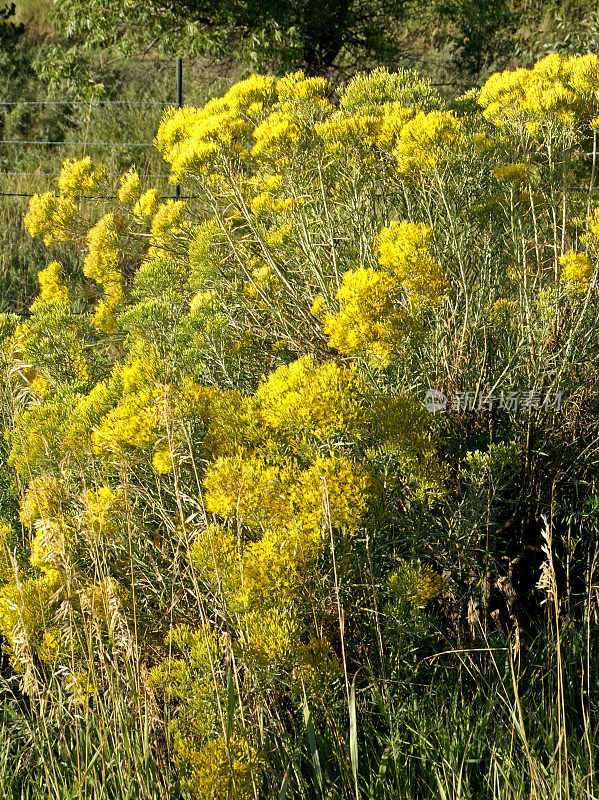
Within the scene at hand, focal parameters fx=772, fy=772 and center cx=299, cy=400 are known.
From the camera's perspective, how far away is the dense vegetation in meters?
1.79

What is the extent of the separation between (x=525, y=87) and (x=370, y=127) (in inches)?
28.4

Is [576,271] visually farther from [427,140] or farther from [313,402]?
[313,402]

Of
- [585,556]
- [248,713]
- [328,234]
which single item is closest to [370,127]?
[328,234]

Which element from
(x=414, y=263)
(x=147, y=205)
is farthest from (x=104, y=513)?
(x=147, y=205)

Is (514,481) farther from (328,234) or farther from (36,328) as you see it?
(36,328)

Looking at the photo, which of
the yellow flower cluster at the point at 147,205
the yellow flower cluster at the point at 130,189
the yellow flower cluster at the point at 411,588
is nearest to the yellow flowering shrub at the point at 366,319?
the yellow flower cluster at the point at 411,588

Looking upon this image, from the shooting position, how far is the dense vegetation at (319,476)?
1.79m

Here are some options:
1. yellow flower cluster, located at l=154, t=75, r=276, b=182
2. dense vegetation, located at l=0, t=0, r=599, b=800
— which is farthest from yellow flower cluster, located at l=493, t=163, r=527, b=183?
yellow flower cluster, located at l=154, t=75, r=276, b=182

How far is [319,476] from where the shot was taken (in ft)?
5.98

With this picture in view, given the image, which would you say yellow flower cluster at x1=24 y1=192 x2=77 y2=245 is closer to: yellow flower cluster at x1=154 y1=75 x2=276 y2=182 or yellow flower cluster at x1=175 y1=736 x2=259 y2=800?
yellow flower cluster at x1=154 y1=75 x2=276 y2=182

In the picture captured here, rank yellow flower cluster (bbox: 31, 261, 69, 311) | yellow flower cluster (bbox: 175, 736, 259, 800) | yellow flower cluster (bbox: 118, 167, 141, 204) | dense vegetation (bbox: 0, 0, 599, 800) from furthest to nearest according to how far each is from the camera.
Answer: yellow flower cluster (bbox: 31, 261, 69, 311) → yellow flower cluster (bbox: 118, 167, 141, 204) → dense vegetation (bbox: 0, 0, 599, 800) → yellow flower cluster (bbox: 175, 736, 259, 800)

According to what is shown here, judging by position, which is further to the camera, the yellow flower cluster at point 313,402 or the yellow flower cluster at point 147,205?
the yellow flower cluster at point 147,205

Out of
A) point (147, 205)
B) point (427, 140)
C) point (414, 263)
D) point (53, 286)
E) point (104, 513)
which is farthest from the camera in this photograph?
point (53, 286)

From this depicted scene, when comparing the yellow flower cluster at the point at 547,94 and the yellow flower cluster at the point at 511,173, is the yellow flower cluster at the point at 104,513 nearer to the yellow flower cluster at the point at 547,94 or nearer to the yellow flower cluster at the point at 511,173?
the yellow flower cluster at the point at 511,173
